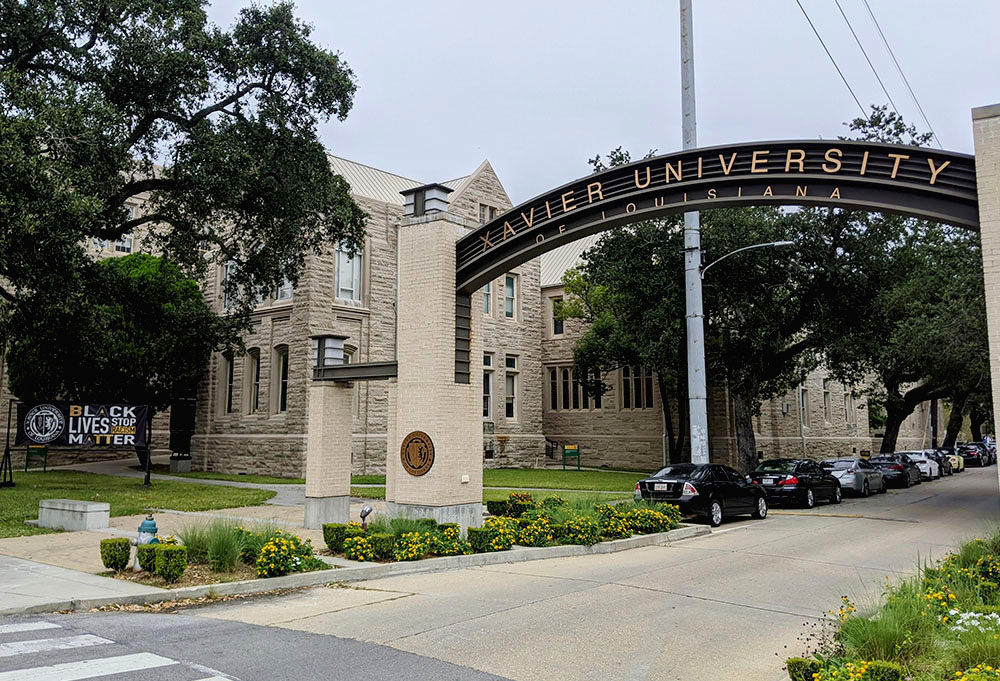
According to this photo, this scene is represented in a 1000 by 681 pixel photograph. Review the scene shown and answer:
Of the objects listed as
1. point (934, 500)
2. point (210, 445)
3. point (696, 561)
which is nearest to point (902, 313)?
point (934, 500)

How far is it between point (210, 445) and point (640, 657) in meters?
31.0

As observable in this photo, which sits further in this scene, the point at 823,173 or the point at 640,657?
the point at 823,173

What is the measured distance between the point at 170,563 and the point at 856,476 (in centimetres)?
2550

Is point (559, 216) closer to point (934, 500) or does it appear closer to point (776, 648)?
point (776, 648)

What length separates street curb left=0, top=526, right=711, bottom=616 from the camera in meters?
8.92

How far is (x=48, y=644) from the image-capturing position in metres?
7.09

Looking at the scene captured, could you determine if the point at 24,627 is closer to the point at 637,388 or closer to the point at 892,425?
the point at 637,388

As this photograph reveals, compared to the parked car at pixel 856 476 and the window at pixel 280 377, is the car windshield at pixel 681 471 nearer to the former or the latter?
the parked car at pixel 856 476

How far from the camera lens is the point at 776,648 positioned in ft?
24.0

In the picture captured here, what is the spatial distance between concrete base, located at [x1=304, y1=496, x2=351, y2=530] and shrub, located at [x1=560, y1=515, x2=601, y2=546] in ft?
15.7

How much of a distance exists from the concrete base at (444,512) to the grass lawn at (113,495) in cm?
701

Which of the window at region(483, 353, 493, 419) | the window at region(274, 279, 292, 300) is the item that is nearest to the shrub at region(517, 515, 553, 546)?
the window at region(274, 279, 292, 300)

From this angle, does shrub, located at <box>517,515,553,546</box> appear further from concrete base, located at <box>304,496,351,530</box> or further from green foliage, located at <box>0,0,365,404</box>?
green foliage, located at <box>0,0,365,404</box>

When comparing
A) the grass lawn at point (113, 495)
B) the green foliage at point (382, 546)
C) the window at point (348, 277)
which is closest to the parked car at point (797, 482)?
the grass lawn at point (113, 495)
